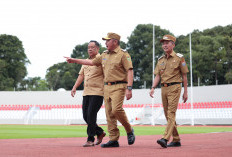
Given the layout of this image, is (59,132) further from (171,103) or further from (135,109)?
(135,109)

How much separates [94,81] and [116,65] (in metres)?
0.88

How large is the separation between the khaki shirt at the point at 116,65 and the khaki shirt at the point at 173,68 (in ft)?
2.70

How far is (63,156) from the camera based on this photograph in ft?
20.8

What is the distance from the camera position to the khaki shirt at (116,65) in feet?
27.5

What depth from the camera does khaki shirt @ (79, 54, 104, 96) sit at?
8992 millimetres

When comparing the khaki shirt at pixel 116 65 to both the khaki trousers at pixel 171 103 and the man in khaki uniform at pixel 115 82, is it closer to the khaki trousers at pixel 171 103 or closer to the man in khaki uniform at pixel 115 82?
the man in khaki uniform at pixel 115 82

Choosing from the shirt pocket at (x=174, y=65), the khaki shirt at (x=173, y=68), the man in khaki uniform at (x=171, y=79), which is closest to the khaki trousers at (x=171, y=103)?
the man in khaki uniform at (x=171, y=79)

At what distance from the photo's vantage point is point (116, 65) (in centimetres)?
841

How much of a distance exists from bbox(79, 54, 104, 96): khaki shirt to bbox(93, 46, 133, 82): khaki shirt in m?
0.53

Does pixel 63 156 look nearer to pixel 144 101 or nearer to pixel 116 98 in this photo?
pixel 116 98

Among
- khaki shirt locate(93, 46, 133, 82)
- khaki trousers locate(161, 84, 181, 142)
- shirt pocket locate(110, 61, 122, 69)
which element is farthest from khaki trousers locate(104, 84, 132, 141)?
khaki trousers locate(161, 84, 181, 142)

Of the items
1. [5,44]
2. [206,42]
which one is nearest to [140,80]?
[206,42]

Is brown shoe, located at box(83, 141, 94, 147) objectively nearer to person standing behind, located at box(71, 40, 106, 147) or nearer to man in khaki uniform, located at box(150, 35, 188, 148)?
person standing behind, located at box(71, 40, 106, 147)

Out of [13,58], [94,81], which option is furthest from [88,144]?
[13,58]
